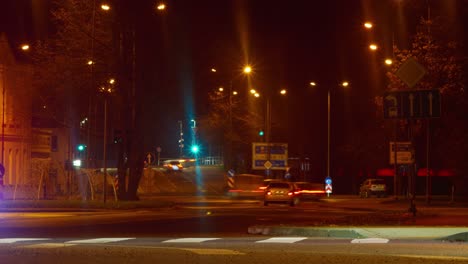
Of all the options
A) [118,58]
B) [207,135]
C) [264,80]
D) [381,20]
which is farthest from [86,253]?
[207,135]

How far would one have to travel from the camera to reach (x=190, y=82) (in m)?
72.9

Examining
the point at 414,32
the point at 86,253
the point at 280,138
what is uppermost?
the point at 414,32

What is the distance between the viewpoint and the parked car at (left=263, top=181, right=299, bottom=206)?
43.7m

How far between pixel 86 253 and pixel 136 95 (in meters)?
26.4

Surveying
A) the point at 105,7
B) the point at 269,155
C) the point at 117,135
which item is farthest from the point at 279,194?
the point at 105,7

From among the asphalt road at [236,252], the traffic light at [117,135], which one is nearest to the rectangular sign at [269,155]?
the traffic light at [117,135]

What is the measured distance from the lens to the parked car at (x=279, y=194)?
43.7 m

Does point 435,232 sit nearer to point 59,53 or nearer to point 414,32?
point 414,32

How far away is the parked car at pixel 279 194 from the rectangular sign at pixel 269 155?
11.0m

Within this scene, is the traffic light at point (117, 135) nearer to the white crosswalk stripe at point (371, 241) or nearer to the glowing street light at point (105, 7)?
the glowing street light at point (105, 7)

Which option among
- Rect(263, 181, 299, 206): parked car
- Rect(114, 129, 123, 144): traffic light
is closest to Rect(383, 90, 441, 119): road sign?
Rect(114, 129, 123, 144): traffic light

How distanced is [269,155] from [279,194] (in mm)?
12066

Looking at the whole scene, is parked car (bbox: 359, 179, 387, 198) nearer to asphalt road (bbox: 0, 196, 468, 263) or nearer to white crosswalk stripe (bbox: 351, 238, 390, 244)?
asphalt road (bbox: 0, 196, 468, 263)

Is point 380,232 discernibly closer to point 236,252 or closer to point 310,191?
point 236,252
